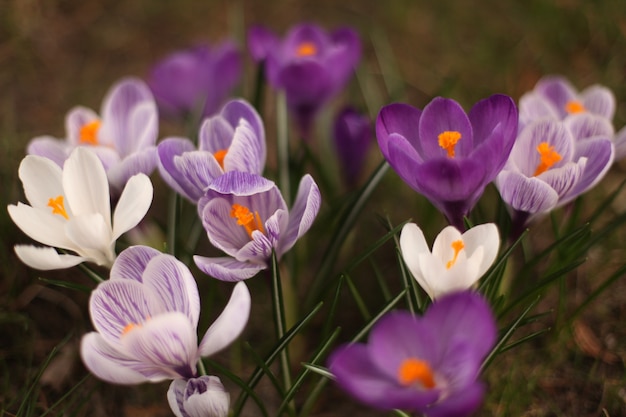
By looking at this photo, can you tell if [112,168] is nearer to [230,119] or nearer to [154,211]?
[230,119]

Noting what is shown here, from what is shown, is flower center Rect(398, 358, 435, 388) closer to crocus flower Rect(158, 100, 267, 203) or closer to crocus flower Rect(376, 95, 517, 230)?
crocus flower Rect(376, 95, 517, 230)

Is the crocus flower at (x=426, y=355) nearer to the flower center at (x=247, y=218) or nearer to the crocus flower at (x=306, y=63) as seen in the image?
the flower center at (x=247, y=218)

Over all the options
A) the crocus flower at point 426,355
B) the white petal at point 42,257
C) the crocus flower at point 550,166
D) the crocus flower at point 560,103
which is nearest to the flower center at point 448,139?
the crocus flower at point 550,166

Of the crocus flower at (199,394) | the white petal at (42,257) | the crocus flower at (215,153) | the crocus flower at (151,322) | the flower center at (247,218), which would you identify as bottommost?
the crocus flower at (199,394)

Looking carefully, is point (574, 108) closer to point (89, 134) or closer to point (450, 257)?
point (450, 257)

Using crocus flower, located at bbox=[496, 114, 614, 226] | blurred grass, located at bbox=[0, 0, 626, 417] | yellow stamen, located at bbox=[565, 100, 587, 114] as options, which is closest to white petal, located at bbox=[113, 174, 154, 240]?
blurred grass, located at bbox=[0, 0, 626, 417]

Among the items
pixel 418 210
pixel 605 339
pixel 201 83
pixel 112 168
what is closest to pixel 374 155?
pixel 418 210
